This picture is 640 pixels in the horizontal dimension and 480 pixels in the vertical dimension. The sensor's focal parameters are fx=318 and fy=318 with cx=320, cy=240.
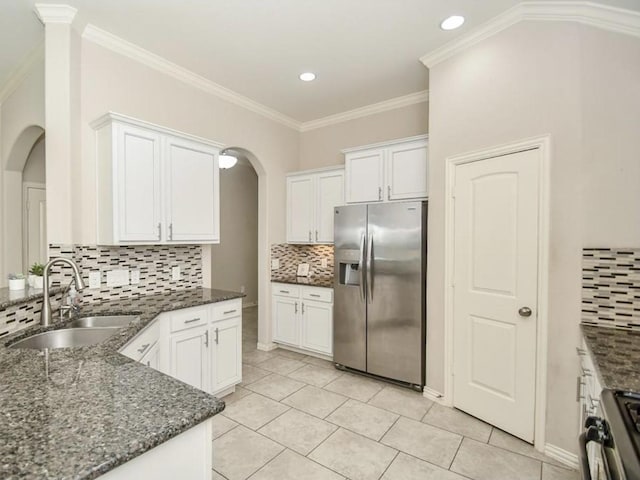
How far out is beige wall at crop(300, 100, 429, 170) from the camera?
373 cm

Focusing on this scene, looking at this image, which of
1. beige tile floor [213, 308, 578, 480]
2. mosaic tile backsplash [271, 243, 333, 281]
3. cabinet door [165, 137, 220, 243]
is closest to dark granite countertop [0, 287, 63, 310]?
cabinet door [165, 137, 220, 243]

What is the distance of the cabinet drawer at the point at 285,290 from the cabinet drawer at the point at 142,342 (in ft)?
6.07

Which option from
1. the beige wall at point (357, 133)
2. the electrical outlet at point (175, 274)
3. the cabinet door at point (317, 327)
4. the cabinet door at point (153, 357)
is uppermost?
the beige wall at point (357, 133)

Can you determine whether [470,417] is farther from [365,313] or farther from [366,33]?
[366,33]

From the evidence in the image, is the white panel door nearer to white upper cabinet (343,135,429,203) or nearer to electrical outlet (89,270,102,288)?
white upper cabinet (343,135,429,203)

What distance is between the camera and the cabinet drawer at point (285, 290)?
3994mm

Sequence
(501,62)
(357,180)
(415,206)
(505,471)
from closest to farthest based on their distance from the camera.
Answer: (505,471), (501,62), (415,206), (357,180)

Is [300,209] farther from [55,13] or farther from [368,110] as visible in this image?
[55,13]

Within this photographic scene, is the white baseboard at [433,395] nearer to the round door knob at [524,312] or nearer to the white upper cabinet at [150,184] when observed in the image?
the round door knob at [524,312]

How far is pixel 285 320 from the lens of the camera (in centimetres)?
410

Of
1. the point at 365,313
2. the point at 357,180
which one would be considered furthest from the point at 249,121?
the point at 365,313

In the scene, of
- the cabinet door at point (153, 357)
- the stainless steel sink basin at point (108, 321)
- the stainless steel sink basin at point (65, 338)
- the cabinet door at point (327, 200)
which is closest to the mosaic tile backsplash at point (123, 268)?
the stainless steel sink basin at point (65, 338)

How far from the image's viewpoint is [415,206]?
2984mm

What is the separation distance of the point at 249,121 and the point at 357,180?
5.10 ft
